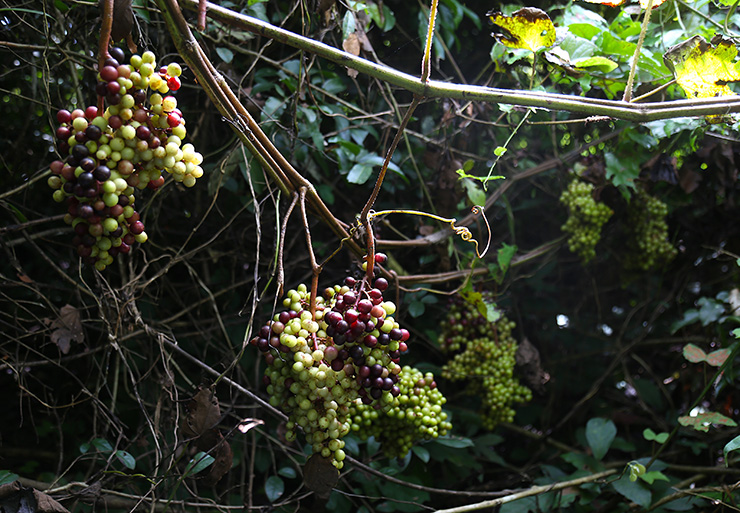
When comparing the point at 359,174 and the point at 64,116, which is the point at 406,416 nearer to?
the point at 359,174

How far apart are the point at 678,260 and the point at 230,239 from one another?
1.63 m

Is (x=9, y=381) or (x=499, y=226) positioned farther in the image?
(x=499, y=226)

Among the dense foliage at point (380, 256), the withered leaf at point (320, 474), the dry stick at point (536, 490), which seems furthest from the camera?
the dry stick at point (536, 490)

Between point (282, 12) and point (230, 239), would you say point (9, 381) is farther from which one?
point (282, 12)

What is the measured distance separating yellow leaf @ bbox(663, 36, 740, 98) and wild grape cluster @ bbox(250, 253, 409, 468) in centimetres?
72

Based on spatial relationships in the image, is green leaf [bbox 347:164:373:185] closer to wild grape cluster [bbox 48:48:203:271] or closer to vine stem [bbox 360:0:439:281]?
vine stem [bbox 360:0:439:281]

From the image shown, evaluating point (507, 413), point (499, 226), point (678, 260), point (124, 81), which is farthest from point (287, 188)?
point (678, 260)

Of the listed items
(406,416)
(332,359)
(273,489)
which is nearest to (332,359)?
(332,359)

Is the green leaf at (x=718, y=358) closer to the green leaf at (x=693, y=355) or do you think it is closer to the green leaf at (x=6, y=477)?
the green leaf at (x=693, y=355)

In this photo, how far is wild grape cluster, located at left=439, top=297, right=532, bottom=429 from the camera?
1517 mm

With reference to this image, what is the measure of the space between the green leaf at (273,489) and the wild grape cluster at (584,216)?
111cm

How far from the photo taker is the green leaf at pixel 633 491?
4.53 ft

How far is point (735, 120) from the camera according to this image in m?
1.22

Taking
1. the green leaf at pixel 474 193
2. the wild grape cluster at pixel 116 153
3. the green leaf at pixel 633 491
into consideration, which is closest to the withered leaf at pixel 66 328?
the wild grape cluster at pixel 116 153
